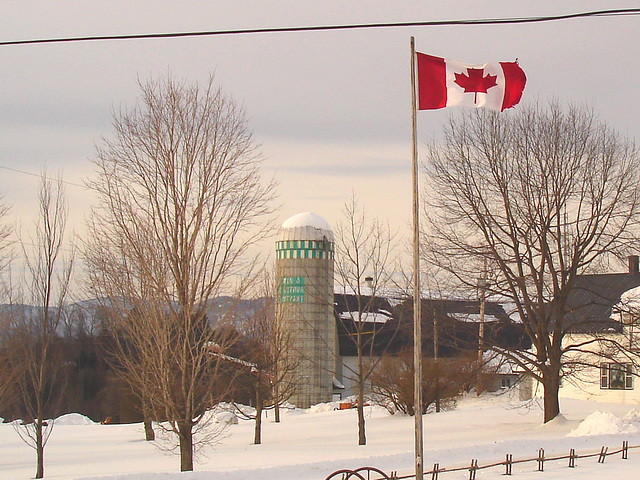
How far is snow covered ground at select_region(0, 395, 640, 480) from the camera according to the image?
52.2 ft

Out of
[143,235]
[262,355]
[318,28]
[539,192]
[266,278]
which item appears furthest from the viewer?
[266,278]

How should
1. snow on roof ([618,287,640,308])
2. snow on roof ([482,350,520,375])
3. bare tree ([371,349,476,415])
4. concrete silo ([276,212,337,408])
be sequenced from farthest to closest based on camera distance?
1. concrete silo ([276,212,337,408])
2. bare tree ([371,349,476,415])
3. snow on roof ([618,287,640,308])
4. snow on roof ([482,350,520,375])

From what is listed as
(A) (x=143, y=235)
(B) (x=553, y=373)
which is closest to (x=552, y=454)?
(B) (x=553, y=373)

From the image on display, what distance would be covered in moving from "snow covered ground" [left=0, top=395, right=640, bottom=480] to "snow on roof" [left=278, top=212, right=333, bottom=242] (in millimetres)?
13528

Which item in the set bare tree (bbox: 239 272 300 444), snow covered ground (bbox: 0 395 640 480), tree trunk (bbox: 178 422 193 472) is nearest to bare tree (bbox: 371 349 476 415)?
snow covered ground (bbox: 0 395 640 480)

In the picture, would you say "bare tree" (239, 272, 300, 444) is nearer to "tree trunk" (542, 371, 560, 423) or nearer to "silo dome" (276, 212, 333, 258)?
"tree trunk" (542, 371, 560, 423)

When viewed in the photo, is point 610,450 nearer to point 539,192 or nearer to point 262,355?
point 539,192

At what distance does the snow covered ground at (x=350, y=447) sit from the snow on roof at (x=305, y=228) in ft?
44.4

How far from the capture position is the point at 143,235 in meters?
16.1

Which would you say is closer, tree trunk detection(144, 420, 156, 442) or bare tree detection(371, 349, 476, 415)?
tree trunk detection(144, 420, 156, 442)

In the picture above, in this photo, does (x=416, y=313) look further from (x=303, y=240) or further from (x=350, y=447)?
(x=303, y=240)

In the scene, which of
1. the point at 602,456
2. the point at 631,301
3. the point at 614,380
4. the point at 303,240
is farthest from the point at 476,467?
the point at 303,240

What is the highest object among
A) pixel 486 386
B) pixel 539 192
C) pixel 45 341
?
pixel 539 192

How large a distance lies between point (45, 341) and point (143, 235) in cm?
691
